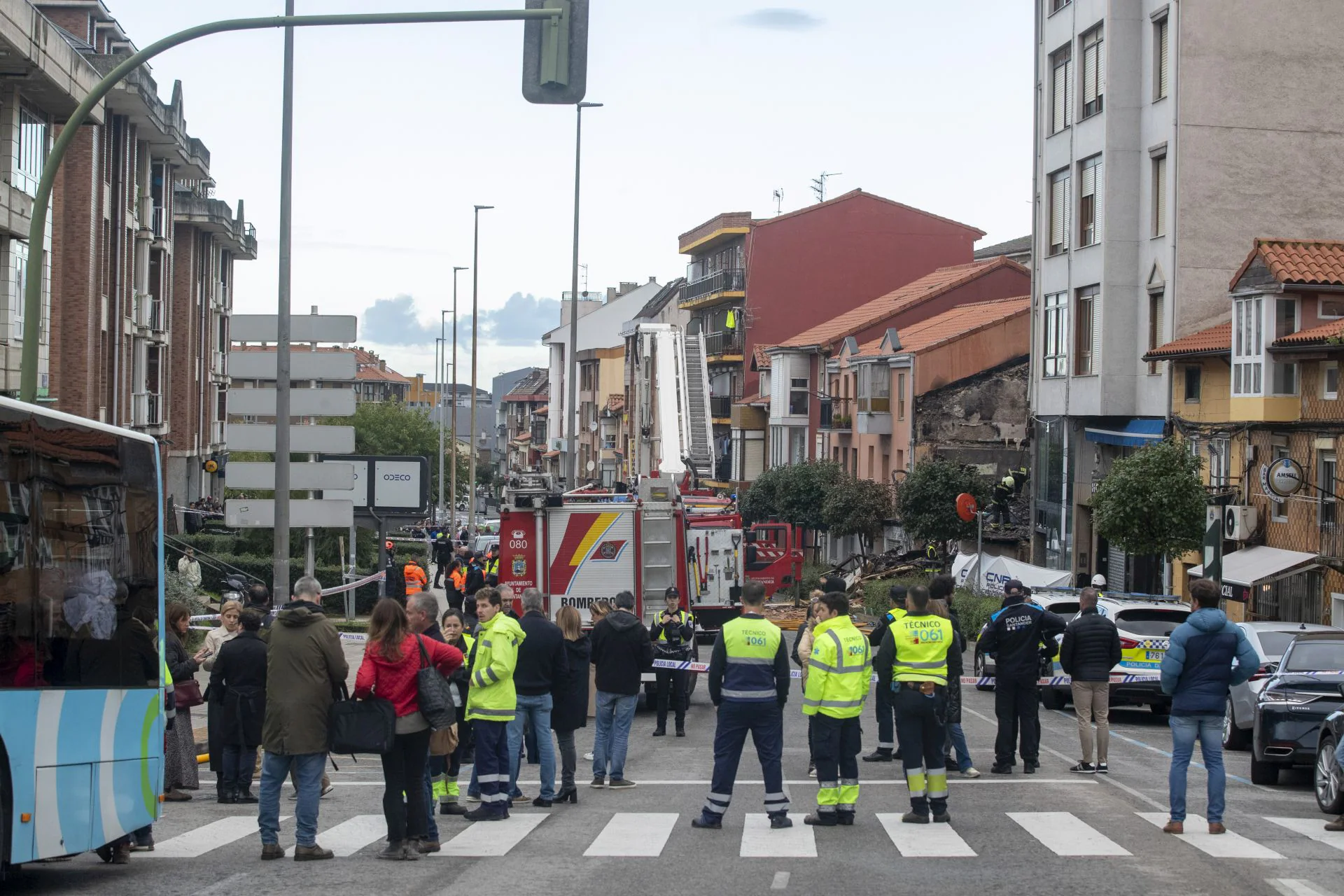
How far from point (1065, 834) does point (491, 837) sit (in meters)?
3.97

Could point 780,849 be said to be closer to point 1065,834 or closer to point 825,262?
point 1065,834

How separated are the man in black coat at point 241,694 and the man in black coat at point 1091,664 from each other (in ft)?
24.0

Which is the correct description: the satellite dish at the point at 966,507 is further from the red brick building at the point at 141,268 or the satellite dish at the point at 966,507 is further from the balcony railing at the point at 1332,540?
the red brick building at the point at 141,268

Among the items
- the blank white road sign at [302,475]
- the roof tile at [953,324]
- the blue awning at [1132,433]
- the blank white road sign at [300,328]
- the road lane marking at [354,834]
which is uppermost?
the roof tile at [953,324]

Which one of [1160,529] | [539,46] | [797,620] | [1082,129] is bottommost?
[797,620]

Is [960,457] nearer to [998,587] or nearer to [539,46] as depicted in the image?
[998,587]

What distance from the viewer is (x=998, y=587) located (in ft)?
119

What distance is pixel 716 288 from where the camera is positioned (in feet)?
260

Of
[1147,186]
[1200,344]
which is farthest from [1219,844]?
[1147,186]

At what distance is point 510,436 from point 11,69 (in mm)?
129480

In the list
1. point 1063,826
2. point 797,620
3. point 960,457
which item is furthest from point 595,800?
point 960,457

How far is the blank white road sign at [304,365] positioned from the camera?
1897 cm

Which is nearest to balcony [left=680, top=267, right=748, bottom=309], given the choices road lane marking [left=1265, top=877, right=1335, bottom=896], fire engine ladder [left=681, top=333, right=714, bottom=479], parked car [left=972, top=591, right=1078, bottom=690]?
fire engine ladder [left=681, top=333, right=714, bottom=479]

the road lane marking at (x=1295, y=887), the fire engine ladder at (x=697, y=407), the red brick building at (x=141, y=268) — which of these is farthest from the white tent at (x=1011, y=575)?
the road lane marking at (x=1295, y=887)
